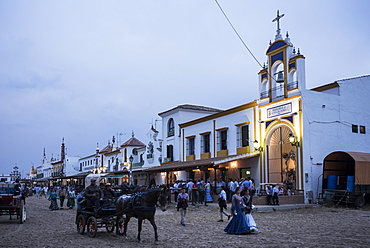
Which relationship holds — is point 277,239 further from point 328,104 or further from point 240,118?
point 240,118

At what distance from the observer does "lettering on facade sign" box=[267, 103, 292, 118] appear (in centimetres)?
2456

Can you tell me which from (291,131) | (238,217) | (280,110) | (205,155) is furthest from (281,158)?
(238,217)

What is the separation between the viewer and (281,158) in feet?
84.9

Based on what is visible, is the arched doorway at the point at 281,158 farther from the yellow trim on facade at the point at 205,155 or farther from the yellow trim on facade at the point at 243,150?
the yellow trim on facade at the point at 205,155

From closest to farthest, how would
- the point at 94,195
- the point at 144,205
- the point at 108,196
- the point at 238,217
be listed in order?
1. the point at 144,205
2. the point at 94,195
3. the point at 238,217
4. the point at 108,196

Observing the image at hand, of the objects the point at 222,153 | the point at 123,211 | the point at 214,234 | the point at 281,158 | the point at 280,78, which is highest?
the point at 280,78

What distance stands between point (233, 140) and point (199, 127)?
492cm

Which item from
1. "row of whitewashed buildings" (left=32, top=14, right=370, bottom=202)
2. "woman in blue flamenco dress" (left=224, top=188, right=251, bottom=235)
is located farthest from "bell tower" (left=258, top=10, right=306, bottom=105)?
"woman in blue flamenco dress" (left=224, top=188, right=251, bottom=235)

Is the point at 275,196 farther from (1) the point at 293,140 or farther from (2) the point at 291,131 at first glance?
(2) the point at 291,131

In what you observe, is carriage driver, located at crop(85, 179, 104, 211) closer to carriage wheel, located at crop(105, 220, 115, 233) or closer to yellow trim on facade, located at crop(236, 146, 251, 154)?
carriage wheel, located at crop(105, 220, 115, 233)

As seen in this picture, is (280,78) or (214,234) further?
(280,78)

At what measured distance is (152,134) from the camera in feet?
144

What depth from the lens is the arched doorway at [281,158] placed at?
25.2m

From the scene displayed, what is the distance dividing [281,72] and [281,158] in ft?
18.0
